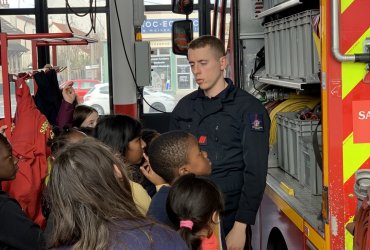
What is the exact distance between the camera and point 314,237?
2609 millimetres

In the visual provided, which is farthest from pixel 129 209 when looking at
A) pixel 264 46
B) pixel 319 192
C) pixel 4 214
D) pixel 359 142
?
pixel 264 46

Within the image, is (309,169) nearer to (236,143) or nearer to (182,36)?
(236,143)

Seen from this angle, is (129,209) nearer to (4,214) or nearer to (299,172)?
(4,214)

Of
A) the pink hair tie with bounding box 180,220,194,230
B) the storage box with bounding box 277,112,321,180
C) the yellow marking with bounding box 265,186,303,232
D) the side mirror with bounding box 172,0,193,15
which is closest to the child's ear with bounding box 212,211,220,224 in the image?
the pink hair tie with bounding box 180,220,194,230

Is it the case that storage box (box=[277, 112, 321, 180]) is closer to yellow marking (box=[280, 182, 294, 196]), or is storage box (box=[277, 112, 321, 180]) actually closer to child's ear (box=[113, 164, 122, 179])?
yellow marking (box=[280, 182, 294, 196])

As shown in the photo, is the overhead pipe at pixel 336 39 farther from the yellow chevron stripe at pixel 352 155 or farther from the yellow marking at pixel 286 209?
the yellow marking at pixel 286 209

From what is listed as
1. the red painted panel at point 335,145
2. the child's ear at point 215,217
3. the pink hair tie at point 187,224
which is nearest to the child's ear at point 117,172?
the pink hair tie at point 187,224

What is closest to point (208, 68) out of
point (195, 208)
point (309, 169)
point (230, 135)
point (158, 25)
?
point (230, 135)

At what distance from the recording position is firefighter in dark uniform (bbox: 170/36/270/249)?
3.05 m

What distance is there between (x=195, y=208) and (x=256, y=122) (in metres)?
1.01

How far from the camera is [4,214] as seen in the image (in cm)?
242

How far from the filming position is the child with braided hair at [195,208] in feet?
7.16

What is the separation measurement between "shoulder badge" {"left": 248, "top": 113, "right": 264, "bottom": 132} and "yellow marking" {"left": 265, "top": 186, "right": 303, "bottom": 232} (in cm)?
43

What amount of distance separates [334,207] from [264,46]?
2.29 meters
